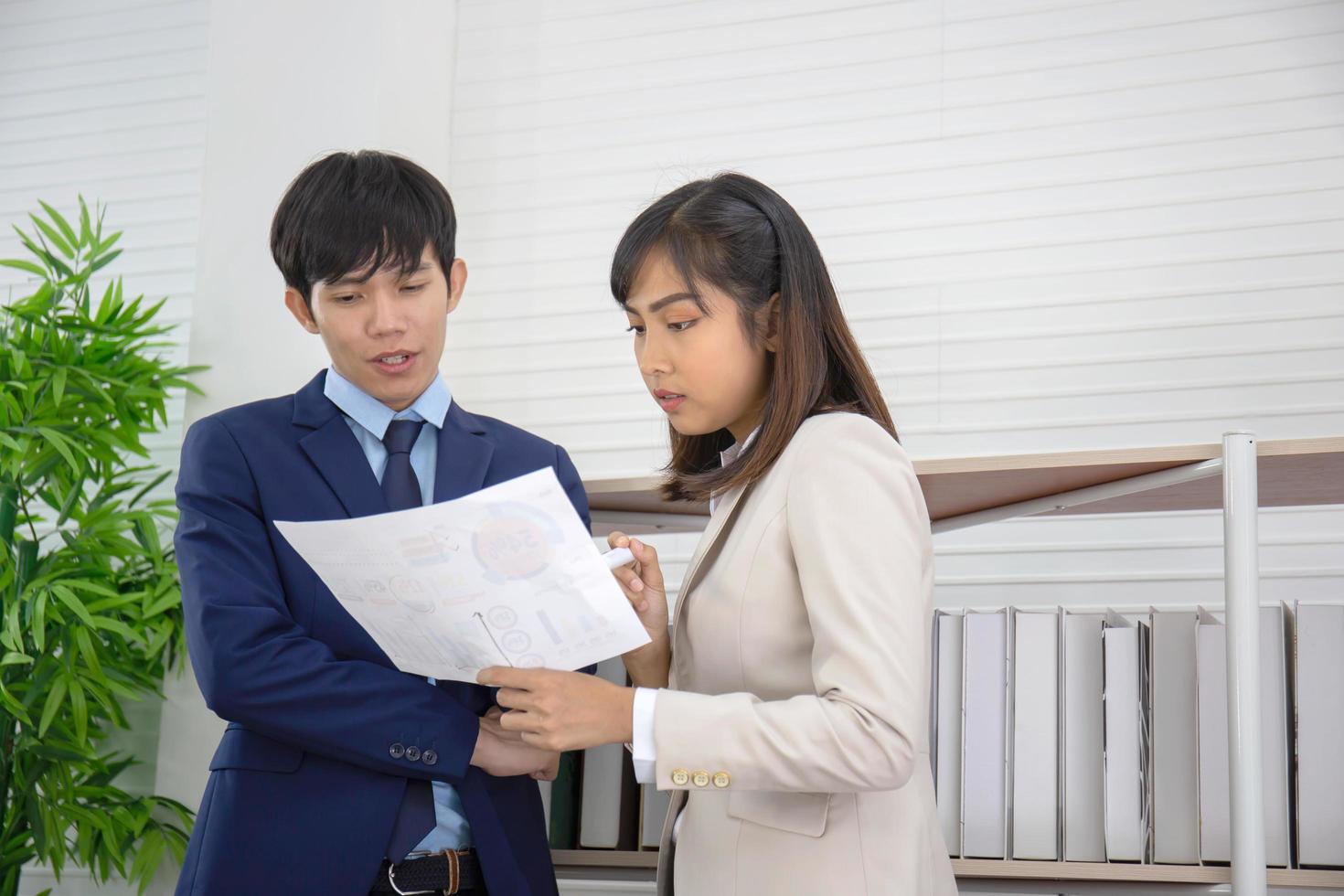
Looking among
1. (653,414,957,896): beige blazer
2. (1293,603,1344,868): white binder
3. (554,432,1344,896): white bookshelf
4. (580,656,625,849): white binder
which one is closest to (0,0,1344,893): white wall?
(554,432,1344,896): white bookshelf

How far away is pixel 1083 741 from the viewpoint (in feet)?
5.45

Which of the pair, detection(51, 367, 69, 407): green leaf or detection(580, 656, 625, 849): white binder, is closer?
detection(580, 656, 625, 849): white binder

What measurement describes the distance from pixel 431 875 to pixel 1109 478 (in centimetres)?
97

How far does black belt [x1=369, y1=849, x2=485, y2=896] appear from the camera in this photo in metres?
1.38

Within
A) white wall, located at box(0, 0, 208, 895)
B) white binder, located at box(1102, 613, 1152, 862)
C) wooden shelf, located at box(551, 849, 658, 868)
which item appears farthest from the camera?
white wall, located at box(0, 0, 208, 895)

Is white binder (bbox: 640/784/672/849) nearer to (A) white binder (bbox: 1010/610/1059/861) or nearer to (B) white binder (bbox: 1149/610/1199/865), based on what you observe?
(A) white binder (bbox: 1010/610/1059/861)

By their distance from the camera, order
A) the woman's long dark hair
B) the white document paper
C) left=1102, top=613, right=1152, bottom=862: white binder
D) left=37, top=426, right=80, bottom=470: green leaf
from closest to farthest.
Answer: the white document paper → the woman's long dark hair → left=1102, top=613, right=1152, bottom=862: white binder → left=37, top=426, right=80, bottom=470: green leaf

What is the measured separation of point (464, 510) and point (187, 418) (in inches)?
75.9

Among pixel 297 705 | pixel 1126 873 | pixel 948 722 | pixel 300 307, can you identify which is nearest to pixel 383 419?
pixel 300 307

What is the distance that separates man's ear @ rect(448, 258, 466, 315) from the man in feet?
0.04

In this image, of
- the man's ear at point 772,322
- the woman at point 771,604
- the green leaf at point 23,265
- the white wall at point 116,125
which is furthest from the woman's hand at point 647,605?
the white wall at point 116,125

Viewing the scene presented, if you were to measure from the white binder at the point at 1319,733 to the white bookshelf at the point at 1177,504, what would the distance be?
0.14 feet

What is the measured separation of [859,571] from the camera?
43.8 inches

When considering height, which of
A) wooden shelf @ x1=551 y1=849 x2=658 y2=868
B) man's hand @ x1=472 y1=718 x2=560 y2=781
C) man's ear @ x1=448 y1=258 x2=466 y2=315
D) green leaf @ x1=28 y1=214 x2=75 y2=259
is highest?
green leaf @ x1=28 y1=214 x2=75 y2=259
